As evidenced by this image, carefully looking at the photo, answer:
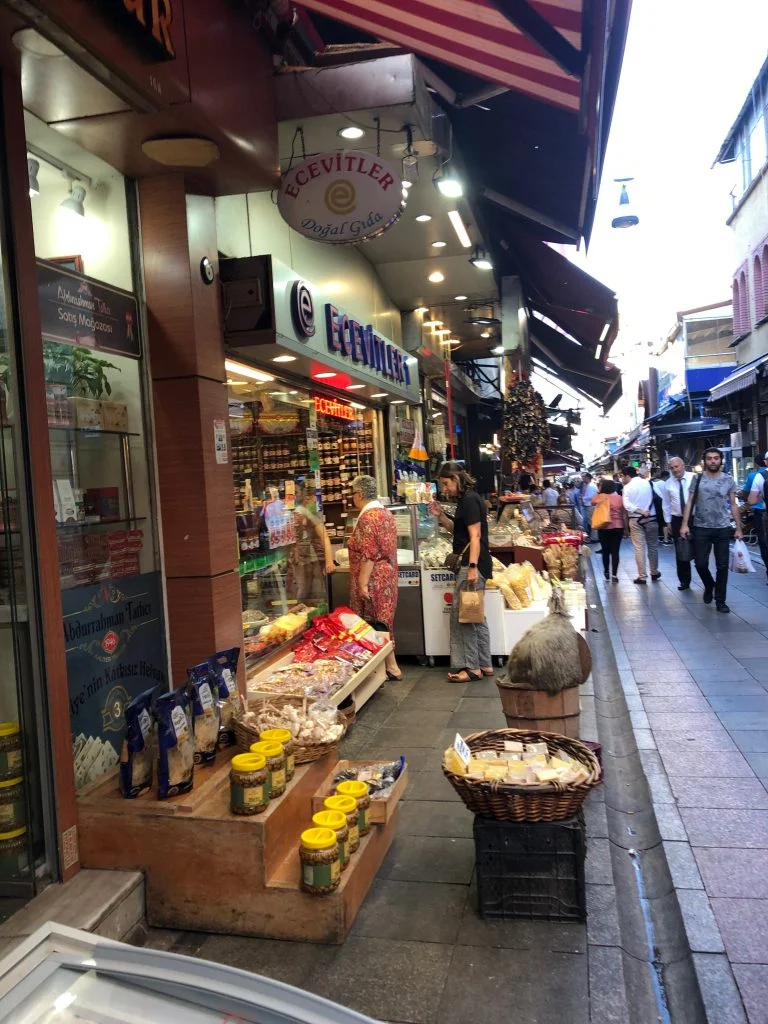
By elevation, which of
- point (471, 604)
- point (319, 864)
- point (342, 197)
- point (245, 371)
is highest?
point (342, 197)

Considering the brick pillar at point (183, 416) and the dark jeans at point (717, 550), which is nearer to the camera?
the brick pillar at point (183, 416)

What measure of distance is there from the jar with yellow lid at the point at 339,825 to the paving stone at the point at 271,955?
0.33 m

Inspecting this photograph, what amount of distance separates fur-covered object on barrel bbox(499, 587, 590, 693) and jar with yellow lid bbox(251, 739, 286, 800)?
1302mm

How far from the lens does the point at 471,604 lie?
21.6 ft

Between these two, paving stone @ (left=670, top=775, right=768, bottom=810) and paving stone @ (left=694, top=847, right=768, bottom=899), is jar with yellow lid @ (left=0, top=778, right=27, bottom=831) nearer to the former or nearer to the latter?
paving stone @ (left=694, top=847, right=768, bottom=899)

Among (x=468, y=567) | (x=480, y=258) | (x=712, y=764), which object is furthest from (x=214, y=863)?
(x=480, y=258)

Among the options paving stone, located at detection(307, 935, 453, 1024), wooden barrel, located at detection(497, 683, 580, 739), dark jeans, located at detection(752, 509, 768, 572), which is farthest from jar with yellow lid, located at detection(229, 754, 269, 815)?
dark jeans, located at detection(752, 509, 768, 572)

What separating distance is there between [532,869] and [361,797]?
2.72 feet

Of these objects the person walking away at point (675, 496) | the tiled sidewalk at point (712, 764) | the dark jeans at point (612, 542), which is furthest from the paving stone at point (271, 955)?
the dark jeans at point (612, 542)

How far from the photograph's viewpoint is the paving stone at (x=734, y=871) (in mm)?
3340

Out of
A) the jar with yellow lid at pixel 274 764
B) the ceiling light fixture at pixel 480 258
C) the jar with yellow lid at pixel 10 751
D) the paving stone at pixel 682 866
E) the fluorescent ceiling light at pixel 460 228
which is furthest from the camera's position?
the ceiling light fixture at pixel 480 258

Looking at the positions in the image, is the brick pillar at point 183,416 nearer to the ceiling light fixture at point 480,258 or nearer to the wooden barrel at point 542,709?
the wooden barrel at point 542,709

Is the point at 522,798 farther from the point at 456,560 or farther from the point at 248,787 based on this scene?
the point at 456,560

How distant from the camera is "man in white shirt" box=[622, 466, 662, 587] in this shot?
12.2 meters
